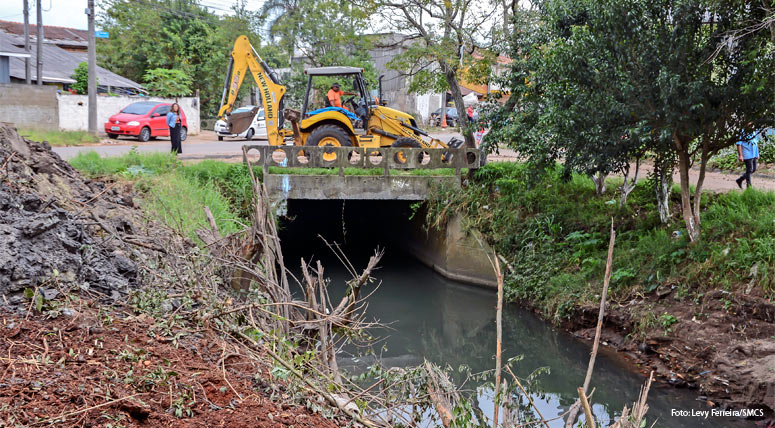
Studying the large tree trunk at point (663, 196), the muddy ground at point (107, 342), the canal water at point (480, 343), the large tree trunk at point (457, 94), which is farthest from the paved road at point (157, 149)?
the large tree trunk at point (663, 196)

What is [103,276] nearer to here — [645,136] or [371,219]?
[645,136]

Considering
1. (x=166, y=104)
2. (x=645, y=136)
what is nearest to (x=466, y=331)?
(x=645, y=136)

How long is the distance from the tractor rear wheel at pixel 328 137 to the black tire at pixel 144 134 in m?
10.9

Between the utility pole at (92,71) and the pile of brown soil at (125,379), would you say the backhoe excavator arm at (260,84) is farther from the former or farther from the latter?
the pile of brown soil at (125,379)

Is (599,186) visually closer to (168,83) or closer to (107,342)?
(107,342)

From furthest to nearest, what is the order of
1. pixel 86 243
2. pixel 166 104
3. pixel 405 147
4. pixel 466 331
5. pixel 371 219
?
1. pixel 166 104
2. pixel 371 219
3. pixel 405 147
4. pixel 466 331
5. pixel 86 243

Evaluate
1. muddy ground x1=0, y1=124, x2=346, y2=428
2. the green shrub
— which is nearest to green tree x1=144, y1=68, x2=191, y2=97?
the green shrub

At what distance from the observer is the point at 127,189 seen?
11.5m

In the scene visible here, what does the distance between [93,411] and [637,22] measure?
8664mm

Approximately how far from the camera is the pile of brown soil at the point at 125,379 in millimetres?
3811

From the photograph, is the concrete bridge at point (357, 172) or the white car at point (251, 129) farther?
the white car at point (251, 129)

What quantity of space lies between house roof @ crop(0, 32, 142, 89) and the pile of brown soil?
26465mm

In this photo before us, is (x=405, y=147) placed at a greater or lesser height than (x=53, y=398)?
greater

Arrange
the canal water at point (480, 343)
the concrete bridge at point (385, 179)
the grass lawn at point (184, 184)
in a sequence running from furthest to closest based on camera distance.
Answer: the concrete bridge at point (385, 179)
the grass lawn at point (184, 184)
the canal water at point (480, 343)
